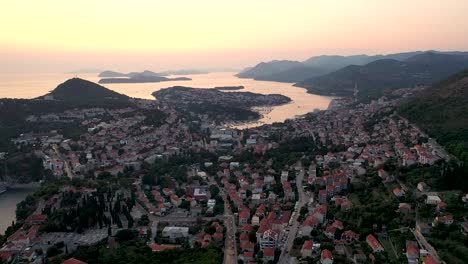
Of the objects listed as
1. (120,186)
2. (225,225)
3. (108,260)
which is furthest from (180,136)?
(108,260)

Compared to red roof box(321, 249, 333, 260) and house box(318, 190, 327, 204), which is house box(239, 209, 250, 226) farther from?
red roof box(321, 249, 333, 260)

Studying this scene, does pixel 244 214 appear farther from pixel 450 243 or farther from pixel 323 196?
pixel 450 243

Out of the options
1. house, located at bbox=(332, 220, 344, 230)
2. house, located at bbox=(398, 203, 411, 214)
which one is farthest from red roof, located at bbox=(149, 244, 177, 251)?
house, located at bbox=(398, 203, 411, 214)

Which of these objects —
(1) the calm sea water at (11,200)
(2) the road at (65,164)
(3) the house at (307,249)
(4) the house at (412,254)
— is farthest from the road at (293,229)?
(2) the road at (65,164)

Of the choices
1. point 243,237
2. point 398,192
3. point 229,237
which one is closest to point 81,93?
point 229,237

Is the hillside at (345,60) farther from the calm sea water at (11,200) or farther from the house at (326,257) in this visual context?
the house at (326,257)

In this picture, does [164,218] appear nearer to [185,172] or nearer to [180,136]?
[185,172]
